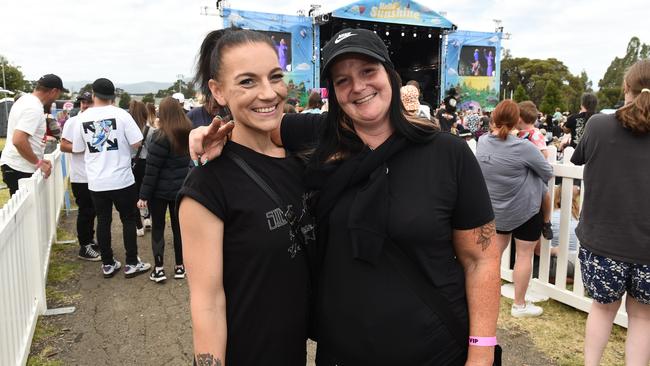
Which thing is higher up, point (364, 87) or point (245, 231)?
point (364, 87)

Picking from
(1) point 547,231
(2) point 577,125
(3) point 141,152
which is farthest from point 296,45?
(1) point 547,231

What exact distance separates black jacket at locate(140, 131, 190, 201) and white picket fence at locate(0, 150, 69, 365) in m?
1.04

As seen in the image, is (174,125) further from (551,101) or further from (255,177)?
(551,101)

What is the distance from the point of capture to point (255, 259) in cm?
146

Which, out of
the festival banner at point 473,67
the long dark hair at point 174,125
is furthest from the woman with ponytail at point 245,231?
the festival banner at point 473,67

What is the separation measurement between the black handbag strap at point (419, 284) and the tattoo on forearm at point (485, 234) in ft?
0.74

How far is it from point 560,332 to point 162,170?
13.1 ft

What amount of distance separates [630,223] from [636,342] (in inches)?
28.4

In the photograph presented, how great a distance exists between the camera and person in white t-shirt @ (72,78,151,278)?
194 inches

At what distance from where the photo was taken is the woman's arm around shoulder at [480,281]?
5.07 ft

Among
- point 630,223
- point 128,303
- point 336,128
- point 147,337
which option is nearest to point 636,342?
point 630,223

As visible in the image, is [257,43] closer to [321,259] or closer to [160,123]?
[321,259]

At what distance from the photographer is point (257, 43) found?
153cm

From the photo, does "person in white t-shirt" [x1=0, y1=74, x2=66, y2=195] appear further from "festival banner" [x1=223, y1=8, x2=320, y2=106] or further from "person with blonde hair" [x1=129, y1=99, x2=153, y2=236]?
"festival banner" [x1=223, y1=8, x2=320, y2=106]
